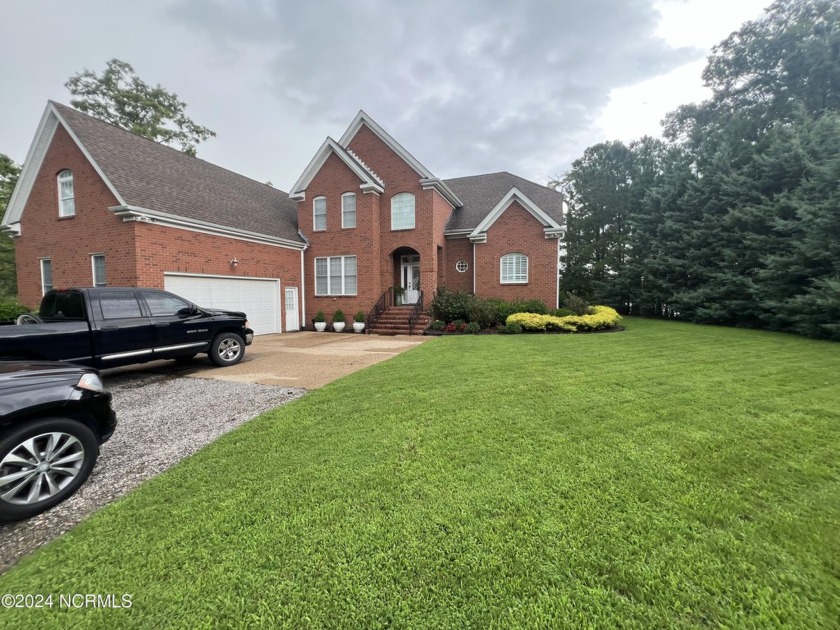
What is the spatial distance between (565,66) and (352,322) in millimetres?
13151

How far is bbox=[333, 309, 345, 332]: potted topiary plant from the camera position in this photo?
16.1m

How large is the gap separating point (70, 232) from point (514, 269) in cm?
1723

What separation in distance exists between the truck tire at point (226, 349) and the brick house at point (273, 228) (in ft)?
15.2

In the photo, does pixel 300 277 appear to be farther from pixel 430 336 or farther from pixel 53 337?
→ pixel 53 337

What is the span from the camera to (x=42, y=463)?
289 centimetres

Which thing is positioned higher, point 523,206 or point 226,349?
point 523,206

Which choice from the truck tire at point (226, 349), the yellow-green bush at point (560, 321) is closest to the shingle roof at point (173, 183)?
the truck tire at point (226, 349)

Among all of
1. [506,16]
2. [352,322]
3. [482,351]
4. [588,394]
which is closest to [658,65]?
[506,16]

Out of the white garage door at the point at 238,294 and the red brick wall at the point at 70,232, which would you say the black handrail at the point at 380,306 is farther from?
the red brick wall at the point at 70,232

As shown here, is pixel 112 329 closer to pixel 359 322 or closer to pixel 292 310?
pixel 359 322

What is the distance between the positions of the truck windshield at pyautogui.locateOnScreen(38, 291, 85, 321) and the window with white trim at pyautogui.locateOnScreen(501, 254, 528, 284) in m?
14.7

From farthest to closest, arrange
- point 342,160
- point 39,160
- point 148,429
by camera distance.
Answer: point 342,160, point 39,160, point 148,429

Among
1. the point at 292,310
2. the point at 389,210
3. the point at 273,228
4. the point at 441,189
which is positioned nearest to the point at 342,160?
the point at 389,210

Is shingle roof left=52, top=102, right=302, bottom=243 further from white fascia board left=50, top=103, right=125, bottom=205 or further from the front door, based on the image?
the front door
